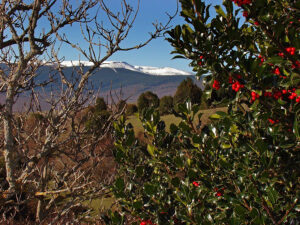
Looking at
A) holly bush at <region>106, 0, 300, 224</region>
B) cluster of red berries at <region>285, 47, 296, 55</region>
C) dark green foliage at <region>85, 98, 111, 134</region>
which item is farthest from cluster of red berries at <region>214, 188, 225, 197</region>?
dark green foliage at <region>85, 98, 111, 134</region>

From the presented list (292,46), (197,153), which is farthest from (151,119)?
(292,46)

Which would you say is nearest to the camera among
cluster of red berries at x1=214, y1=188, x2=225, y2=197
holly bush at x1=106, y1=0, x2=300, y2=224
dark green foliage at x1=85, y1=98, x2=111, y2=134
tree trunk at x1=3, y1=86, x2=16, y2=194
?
holly bush at x1=106, y1=0, x2=300, y2=224

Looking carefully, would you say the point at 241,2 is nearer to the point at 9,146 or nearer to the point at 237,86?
the point at 237,86

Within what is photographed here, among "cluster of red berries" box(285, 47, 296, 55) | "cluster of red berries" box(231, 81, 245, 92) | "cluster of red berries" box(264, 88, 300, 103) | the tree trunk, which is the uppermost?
"cluster of red berries" box(285, 47, 296, 55)

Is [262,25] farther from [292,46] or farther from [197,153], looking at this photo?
[197,153]

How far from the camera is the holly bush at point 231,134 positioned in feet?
4.77

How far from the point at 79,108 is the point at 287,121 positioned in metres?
4.44

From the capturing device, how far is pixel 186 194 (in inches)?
57.9

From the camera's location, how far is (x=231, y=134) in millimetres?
1744

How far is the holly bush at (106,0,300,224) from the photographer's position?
1453mm

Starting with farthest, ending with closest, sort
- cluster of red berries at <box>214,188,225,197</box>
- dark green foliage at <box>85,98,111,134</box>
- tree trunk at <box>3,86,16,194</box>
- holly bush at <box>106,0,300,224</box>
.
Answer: dark green foliage at <box>85,98,111,134</box> → tree trunk at <box>3,86,16,194</box> → cluster of red berries at <box>214,188,225,197</box> → holly bush at <box>106,0,300,224</box>

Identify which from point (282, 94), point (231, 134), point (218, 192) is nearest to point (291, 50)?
point (282, 94)

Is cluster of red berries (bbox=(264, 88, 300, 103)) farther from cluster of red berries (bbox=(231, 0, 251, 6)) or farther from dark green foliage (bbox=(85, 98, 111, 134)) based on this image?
dark green foliage (bbox=(85, 98, 111, 134))

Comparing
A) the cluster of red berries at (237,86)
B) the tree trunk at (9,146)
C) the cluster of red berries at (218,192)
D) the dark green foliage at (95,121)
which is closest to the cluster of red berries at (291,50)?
the cluster of red berries at (237,86)
